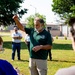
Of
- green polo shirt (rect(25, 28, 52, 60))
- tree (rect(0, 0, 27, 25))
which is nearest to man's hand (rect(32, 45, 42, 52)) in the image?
green polo shirt (rect(25, 28, 52, 60))

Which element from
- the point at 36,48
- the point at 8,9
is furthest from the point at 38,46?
the point at 8,9

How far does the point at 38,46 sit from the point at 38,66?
17.4 inches

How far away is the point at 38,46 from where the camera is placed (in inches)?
255

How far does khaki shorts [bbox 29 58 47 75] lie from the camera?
646 centimetres

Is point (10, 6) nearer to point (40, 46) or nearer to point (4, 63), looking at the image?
point (40, 46)

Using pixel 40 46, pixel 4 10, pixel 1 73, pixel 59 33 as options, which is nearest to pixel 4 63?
pixel 1 73

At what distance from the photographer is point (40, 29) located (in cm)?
651

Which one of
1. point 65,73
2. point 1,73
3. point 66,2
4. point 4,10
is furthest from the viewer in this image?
point 66,2

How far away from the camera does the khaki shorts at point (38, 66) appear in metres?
6.46

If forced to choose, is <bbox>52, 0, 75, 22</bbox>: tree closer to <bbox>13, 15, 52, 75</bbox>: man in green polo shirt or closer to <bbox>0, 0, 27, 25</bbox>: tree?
<bbox>0, 0, 27, 25</bbox>: tree

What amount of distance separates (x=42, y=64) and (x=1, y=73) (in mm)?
3500

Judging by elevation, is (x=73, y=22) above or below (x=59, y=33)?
above

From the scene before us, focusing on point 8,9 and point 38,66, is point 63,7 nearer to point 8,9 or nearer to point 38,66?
point 8,9

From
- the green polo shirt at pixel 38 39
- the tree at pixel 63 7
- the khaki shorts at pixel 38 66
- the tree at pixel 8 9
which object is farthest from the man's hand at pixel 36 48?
the tree at pixel 63 7
